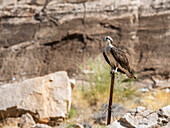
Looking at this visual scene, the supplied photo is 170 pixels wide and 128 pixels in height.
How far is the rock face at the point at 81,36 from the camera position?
443 cm

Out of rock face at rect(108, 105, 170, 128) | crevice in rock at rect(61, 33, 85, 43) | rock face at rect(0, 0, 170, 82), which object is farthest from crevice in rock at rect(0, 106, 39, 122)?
crevice in rock at rect(61, 33, 85, 43)

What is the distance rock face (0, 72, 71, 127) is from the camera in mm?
3037

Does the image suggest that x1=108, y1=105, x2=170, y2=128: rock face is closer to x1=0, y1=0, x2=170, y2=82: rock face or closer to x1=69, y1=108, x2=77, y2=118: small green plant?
x1=69, y1=108, x2=77, y2=118: small green plant

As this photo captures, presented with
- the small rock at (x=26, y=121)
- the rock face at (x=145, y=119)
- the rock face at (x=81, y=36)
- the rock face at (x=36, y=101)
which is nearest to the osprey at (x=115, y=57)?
the rock face at (x=145, y=119)

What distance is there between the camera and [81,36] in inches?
184

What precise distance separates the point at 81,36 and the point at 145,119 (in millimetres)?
3172

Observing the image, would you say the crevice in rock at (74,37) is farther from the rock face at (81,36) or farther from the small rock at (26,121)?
the small rock at (26,121)

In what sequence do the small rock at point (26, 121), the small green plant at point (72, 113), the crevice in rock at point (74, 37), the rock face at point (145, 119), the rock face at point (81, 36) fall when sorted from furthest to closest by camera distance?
the crevice in rock at point (74, 37), the rock face at point (81, 36), the small green plant at point (72, 113), the small rock at point (26, 121), the rock face at point (145, 119)

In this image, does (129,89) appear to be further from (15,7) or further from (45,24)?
(15,7)

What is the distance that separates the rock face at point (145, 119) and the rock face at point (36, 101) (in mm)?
1506

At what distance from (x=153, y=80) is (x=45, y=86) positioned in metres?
2.18

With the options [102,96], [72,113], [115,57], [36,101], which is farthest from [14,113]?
[115,57]

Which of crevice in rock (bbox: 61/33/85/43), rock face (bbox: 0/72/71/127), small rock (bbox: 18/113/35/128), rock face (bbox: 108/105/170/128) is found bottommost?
small rock (bbox: 18/113/35/128)

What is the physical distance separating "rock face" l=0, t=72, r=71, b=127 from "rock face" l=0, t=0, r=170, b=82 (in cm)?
119
